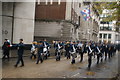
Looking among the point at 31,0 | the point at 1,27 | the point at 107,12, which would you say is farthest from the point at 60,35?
the point at 107,12

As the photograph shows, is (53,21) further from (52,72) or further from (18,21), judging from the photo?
(52,72)

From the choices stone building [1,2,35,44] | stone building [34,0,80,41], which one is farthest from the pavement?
stone building [34,0,80,41]

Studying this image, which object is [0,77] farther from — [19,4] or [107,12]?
[19,4]

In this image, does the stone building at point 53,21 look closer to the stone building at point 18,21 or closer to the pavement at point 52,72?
the stone building at point 18,21

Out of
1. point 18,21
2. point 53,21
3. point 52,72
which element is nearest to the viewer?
point 52,72

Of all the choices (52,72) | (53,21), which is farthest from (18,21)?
(52,72)

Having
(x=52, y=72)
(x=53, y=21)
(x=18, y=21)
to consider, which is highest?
(x=53, y=21)

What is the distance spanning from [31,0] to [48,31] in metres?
9.71

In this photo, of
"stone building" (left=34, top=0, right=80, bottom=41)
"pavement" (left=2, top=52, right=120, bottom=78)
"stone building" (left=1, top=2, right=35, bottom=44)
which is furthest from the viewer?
"stone building" (left=34, top=0, right=80, bottom=41)

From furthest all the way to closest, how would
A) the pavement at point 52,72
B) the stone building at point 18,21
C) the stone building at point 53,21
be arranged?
the stone building at point 53,21 < the stone building at point 18,21 < the pavement at point 52,72

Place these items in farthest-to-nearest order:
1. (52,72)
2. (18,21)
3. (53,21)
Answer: (53,21)
(18,21)
(52,72)

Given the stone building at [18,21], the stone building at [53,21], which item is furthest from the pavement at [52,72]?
the stone building at [53,21]

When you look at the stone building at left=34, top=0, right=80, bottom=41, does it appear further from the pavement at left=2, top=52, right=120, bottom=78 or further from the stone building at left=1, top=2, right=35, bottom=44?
the pavement at left=2, top=52, right=120, bottom=78

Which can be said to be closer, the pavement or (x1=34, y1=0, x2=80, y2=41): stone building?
the pavement
